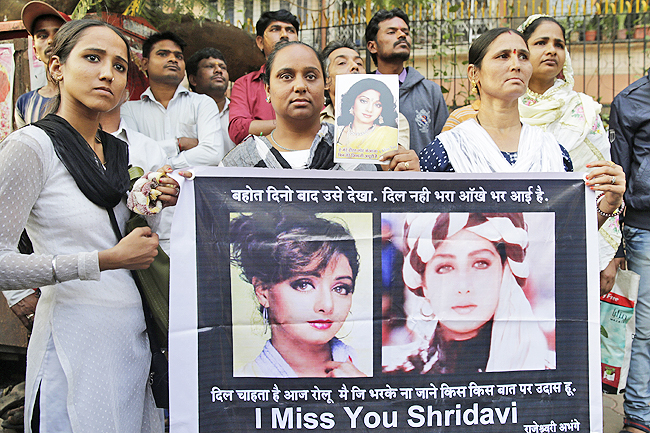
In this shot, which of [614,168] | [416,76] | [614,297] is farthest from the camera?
[416,76]

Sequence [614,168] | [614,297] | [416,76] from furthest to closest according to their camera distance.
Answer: [416,76] < [614,297] < [614,168]

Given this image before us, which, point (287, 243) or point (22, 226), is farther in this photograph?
point (287, 243)

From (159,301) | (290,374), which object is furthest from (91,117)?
(290,374)

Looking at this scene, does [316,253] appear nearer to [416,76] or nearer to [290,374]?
[290,374]

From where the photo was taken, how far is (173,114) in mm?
3906

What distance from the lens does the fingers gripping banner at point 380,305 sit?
82.5 inches

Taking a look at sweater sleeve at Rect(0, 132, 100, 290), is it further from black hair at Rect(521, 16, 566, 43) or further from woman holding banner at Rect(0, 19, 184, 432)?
black hair at Rect(521, 16, 566, 43)

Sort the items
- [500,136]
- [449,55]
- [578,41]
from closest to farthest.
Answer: [500,136] → [449,55] → [578,41]

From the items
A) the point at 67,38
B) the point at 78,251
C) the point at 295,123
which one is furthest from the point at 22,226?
the point at 295,123

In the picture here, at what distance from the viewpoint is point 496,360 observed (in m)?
2.16

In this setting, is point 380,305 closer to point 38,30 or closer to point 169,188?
point 169,188

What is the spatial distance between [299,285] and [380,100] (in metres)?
0.78

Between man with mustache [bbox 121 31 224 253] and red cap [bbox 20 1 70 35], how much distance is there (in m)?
0.68

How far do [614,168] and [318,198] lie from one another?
46.4 inches
